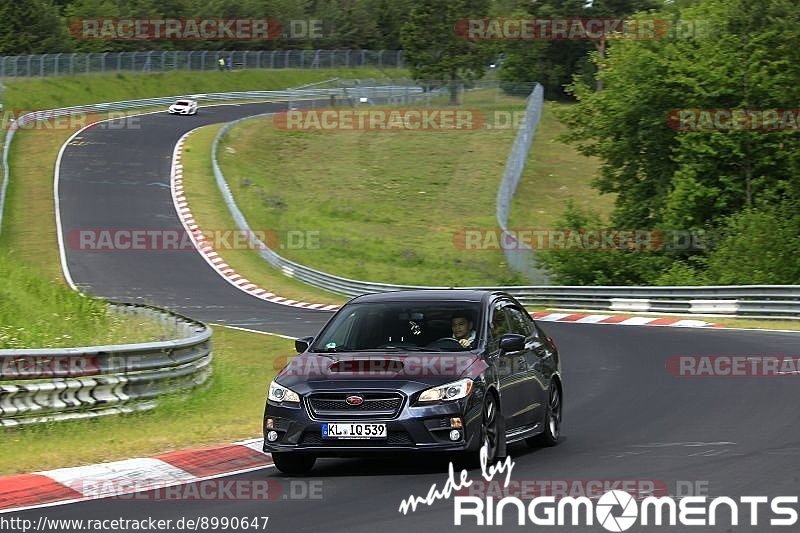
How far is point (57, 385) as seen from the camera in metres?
13.7

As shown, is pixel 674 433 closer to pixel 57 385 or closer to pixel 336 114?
pixel 57 385

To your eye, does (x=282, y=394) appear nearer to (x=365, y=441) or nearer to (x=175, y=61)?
(x=365, y=441)

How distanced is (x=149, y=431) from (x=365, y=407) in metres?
4.10

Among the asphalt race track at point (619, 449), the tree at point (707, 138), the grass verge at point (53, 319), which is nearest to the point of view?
the asphalt race track at point (619, 449)

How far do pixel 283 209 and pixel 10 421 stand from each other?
44.1m

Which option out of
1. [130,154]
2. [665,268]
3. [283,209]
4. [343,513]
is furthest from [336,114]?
[343,513]

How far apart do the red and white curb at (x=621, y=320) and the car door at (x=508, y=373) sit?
57.8 ft

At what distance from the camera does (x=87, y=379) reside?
557 inches

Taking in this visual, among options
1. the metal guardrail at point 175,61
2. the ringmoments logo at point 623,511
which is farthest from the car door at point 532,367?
the metal guardrail at point 175,61

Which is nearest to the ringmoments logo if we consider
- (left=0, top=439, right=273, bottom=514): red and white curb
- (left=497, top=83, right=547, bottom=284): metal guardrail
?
(left=0, top=439, right=273, bottom=514): red and white curb

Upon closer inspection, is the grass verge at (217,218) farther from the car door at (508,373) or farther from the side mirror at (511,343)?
the side mirror at (511,343)

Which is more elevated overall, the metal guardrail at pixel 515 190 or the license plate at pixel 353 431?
the license plate at pixel 353 431

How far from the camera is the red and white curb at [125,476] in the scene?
396 inches

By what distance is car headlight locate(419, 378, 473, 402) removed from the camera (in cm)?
1065
